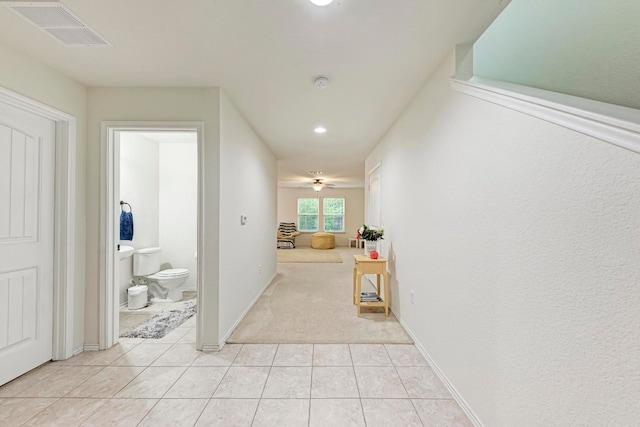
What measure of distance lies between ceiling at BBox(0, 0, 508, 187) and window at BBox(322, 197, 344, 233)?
782cm

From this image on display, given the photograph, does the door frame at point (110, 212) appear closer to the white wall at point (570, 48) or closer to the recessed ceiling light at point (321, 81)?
the recessed ceiling light at point (321, 81)

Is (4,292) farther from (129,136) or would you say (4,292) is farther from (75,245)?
(129,136)

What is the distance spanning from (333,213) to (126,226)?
7810mm

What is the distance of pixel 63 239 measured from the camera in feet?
7.18

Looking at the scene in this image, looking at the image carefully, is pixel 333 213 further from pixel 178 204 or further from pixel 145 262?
pixel 145 262

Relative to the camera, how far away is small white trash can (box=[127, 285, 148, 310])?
3350 millimetres

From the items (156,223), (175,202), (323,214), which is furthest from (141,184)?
(323,214)

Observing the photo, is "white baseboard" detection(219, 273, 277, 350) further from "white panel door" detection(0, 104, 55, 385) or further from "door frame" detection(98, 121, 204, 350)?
"white panel door" detection(0, 104, 55, 385)

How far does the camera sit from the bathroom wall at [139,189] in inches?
138

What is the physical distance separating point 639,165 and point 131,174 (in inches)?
178

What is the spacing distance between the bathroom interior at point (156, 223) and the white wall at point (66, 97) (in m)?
0.83

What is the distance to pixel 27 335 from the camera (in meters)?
1.99

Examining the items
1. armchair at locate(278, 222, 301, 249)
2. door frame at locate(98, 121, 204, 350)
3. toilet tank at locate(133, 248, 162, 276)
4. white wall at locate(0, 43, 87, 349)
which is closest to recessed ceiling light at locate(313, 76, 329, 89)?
door frame at locate(98, 121, 204, 350)

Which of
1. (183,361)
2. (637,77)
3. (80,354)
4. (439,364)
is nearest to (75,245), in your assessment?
(80,354)
